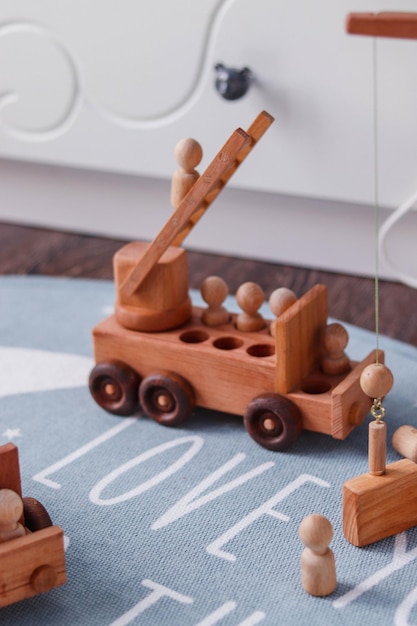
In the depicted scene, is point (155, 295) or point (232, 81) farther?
point (232, 81)

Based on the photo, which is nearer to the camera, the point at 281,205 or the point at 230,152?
the point at 230,152

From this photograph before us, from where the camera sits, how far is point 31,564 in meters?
0.83

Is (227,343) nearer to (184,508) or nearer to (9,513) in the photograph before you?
(184,508)

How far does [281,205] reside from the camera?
1.52m

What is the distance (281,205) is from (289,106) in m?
0.18

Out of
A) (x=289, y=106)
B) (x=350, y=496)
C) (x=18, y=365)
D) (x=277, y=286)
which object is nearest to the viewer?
(x=350, y=496)

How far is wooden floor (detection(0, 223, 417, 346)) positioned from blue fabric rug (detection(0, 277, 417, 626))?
0.10 m

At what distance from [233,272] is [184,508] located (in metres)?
0.62

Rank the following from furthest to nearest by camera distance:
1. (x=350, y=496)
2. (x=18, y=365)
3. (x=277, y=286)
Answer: (x=277, y=286)
(x=18, y=365)
(x=350, y=496)

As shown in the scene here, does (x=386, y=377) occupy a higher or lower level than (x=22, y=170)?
A: lower

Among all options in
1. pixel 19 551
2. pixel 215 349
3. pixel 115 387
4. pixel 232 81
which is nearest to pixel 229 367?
pixel 215 349

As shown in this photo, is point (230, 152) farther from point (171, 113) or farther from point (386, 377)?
point (171, 113)

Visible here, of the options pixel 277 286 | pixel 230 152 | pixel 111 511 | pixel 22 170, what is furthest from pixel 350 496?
pixel 22 170

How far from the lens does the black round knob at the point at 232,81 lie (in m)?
1.37
